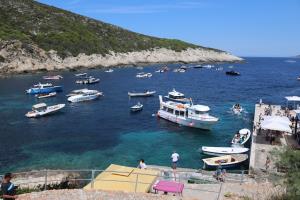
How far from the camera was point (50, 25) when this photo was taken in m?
168

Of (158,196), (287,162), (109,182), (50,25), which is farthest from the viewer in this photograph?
(50,25)

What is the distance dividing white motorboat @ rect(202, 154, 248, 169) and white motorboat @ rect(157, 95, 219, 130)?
14.6 metres

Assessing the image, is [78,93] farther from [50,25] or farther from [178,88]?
[50,25]

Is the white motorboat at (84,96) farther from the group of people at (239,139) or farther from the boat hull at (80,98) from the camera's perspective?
the group of people at (239,139)

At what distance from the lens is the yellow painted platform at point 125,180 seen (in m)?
20.9

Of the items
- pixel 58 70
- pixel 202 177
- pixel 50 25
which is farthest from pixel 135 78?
pixel 202 177

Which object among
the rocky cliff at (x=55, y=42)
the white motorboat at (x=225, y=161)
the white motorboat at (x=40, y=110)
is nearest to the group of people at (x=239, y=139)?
the white motorboat at (x=225, y=161)

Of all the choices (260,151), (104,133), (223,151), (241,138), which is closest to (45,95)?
(104,133)

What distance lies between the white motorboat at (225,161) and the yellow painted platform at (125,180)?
1448 cm

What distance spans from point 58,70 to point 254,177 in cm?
12407

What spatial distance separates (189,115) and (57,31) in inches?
4916

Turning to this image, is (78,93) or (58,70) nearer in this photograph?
(78,93)

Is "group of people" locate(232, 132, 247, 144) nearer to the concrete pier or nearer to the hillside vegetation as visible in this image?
the concrete pier

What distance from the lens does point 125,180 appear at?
71.7ft
